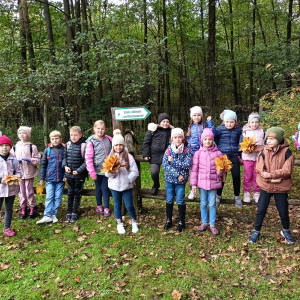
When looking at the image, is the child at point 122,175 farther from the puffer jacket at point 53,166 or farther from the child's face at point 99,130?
the puffer jacket at point 53,166

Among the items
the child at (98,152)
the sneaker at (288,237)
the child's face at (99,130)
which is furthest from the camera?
the child's face at (99,130)

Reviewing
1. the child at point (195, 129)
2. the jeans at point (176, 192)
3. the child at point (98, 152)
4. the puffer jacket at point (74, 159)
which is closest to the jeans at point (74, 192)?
the puffer jacket at point (74, 159)

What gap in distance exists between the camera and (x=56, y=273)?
12.3 ft

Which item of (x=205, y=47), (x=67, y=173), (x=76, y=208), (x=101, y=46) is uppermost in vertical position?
(x=205, y=47)

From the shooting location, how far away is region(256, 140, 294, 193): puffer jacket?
390 centimetres

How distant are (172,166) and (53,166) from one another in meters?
2.47

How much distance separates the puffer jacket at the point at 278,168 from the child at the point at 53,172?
379cm

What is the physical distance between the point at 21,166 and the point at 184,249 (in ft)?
12.1

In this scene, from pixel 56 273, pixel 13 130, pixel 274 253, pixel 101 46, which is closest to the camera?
pixel 56 273

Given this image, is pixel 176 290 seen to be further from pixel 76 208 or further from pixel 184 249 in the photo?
pixel 76 208

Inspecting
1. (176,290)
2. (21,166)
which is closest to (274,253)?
(176,290)

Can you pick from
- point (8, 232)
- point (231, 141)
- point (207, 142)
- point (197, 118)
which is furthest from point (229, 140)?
point (8, 232)

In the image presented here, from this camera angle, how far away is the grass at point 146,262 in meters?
3.35

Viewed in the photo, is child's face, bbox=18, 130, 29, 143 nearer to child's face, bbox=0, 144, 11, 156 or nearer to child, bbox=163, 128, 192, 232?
child's face, bbox=0, 144, 11, 156
